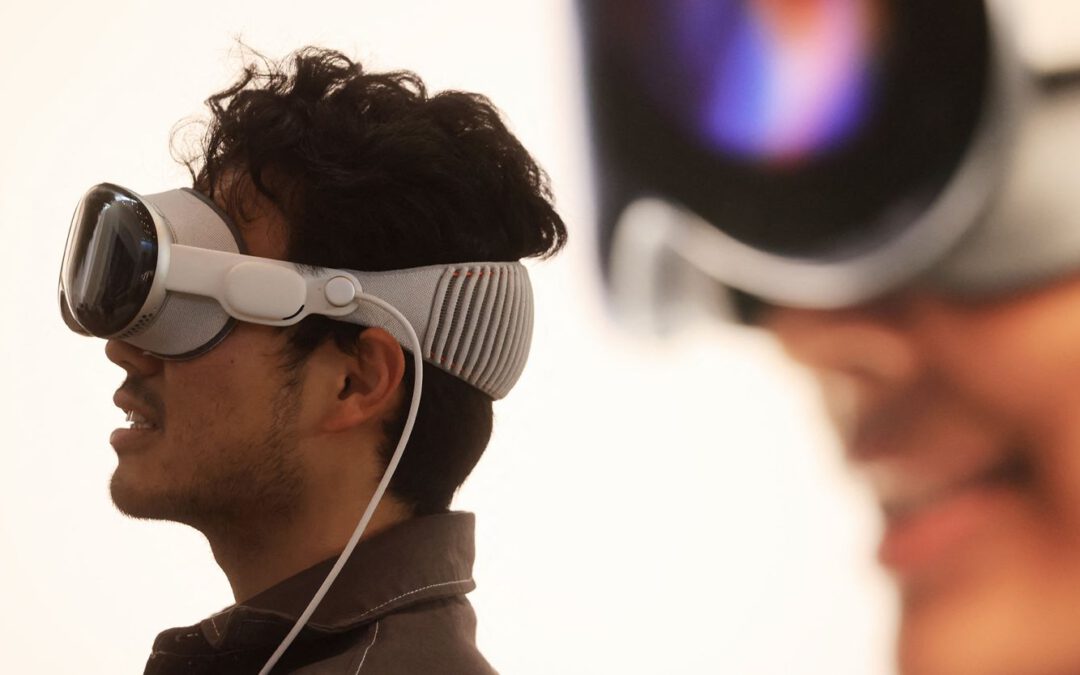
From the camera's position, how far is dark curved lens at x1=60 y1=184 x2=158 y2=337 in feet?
3.29

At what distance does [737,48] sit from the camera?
5.36 feet

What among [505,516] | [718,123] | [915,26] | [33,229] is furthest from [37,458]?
[915,26]

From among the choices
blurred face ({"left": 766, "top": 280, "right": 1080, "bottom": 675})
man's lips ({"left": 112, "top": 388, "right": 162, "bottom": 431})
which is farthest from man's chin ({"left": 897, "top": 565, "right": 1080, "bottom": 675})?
man's lips ({"left": 112, "top": 388, "right": 162, "bottom": 431})

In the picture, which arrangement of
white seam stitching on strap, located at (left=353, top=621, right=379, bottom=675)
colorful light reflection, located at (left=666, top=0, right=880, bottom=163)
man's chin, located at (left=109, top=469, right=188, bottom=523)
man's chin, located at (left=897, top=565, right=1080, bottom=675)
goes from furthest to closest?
1. colorful light reflection, located at (left=666, top=0, right=880, bottom=163)
2. man's chin, located at (left=897, top=565, right=1080, bottom=675)
3. man's chin, located at (left=109, top=469, right=188, bottom=523)
4. white seam stitching on strap, located at (left=353, top=621, right=379, bottom=675)

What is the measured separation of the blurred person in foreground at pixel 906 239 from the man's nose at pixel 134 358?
0.75 m

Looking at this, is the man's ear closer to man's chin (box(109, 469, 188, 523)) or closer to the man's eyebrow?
man's chin (box(109, 469, 188, 523))

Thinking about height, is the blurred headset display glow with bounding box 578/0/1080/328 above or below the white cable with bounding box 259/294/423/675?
above

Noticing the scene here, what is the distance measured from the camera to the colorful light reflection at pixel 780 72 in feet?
5.26

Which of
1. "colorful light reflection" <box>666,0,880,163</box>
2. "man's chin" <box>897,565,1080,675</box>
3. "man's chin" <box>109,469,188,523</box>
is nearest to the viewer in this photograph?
"man's chin" <box>109,469,188,523</box>

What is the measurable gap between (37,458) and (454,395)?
3.10 ft

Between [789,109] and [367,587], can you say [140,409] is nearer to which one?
[367,587]

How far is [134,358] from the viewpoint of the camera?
3.52ft

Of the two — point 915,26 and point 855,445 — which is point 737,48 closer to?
point 915,26

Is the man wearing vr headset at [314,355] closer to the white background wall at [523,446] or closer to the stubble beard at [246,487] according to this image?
the stubble beard at [246,487]
